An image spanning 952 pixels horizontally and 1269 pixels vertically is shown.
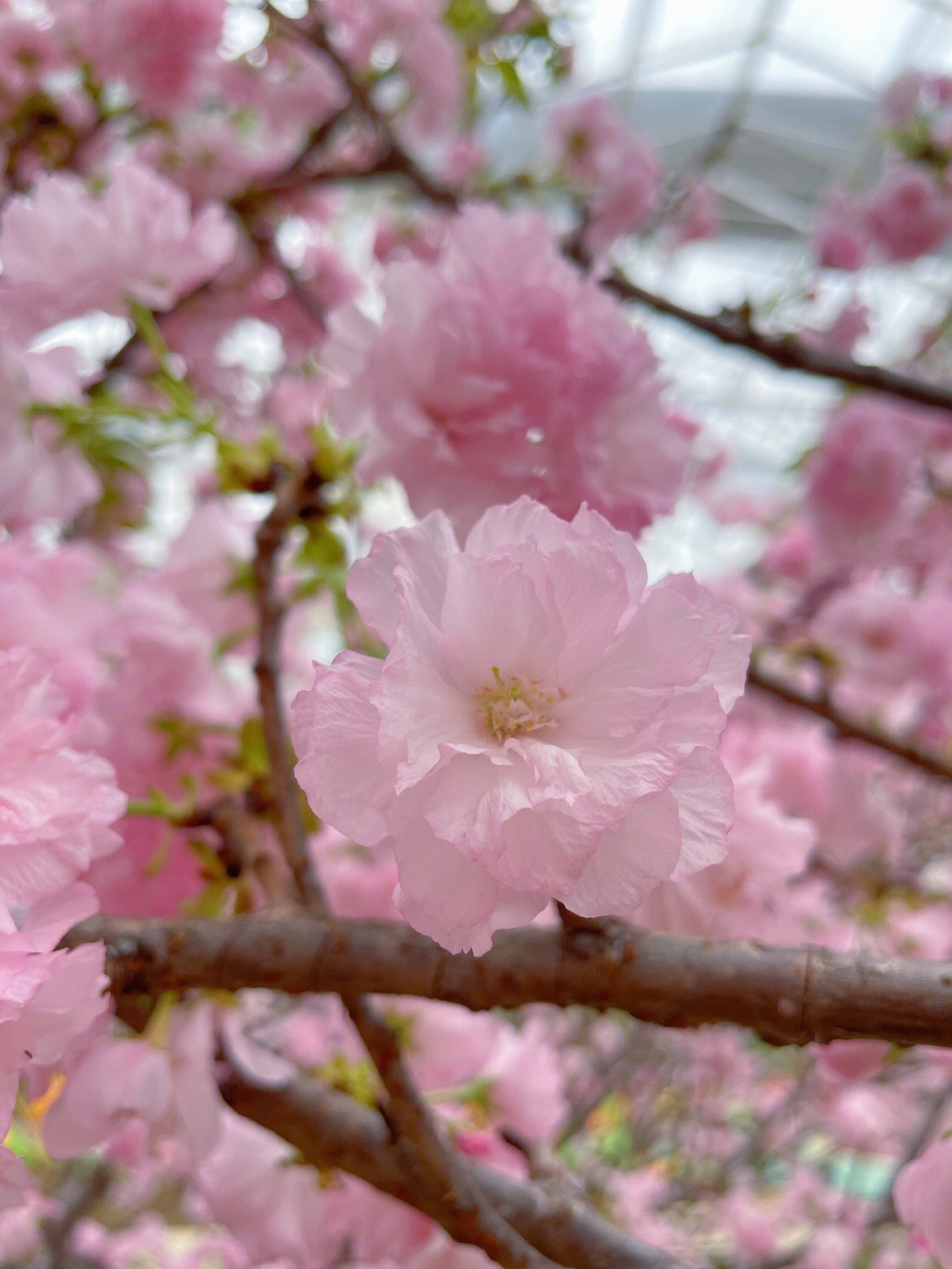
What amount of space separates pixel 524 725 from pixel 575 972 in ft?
0.36

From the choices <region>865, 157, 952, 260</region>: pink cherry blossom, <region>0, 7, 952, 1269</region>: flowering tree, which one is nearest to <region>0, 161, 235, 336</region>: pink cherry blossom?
<region>0, 7, 952, 1269</region>: flowering tree

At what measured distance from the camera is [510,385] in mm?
489

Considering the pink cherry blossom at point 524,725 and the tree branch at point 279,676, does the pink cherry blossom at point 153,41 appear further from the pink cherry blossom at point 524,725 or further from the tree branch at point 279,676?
the pink cherry blossom at point 524,725

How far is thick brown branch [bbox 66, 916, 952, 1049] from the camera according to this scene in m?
0.33

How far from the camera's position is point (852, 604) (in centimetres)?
152

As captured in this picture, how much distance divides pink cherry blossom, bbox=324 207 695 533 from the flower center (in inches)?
6.8

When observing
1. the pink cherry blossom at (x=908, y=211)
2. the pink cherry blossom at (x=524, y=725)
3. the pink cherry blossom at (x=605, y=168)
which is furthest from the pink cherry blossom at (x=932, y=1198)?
the pink cherry blossom at (x=908, y=211)

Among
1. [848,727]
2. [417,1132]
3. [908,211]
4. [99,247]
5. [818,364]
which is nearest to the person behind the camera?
[417,1132]

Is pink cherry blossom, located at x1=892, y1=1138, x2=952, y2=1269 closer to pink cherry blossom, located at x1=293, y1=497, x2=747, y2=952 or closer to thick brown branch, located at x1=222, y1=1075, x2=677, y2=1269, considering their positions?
thick brown branch, located at x1=222, y1=1075, x2=677, y2=1269

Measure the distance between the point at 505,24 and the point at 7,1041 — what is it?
1.50 meters

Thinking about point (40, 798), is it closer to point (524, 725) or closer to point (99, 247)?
point (524, 725)

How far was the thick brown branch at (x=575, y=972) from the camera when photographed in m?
0.33

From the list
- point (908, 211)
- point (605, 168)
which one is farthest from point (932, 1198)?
point (605, 168)

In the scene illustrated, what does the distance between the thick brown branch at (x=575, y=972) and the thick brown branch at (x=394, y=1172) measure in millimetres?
112
